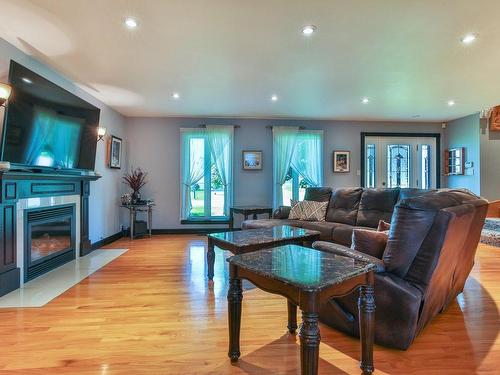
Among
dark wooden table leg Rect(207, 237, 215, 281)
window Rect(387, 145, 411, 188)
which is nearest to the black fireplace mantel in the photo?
dark wooden table leg Rect(207, 237, 215, 281)

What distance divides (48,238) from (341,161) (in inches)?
212

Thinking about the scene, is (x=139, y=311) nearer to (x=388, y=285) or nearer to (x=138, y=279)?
(x=138, y=279)

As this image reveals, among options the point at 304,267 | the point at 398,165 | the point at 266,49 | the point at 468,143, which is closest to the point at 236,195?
the point at 266,49

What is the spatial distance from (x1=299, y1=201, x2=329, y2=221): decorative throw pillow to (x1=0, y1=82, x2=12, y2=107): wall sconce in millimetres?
3852

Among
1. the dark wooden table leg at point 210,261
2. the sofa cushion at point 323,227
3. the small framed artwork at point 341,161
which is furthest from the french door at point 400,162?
the dark wooden table leg at point 210,261

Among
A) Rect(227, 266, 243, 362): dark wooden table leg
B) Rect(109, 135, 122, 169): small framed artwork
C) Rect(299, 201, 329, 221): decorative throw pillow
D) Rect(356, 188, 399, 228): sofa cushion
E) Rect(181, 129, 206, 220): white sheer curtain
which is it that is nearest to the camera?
Rect(227, 266, 243, 362): dark wooden table leg

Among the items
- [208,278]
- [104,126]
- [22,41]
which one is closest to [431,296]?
[208,278]

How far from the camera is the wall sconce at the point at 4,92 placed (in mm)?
2434

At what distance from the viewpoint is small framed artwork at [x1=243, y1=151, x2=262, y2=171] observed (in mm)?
5941

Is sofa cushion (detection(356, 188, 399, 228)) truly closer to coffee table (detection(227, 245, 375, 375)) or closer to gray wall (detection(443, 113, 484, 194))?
coffee table (detection(227, 245, 375, 375))

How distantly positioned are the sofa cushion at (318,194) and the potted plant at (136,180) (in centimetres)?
326

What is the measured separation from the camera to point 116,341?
1929 millimetres

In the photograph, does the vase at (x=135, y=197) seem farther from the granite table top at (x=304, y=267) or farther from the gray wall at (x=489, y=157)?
the gray wall at (x=489, y=157)

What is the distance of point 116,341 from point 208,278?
1296 mm
